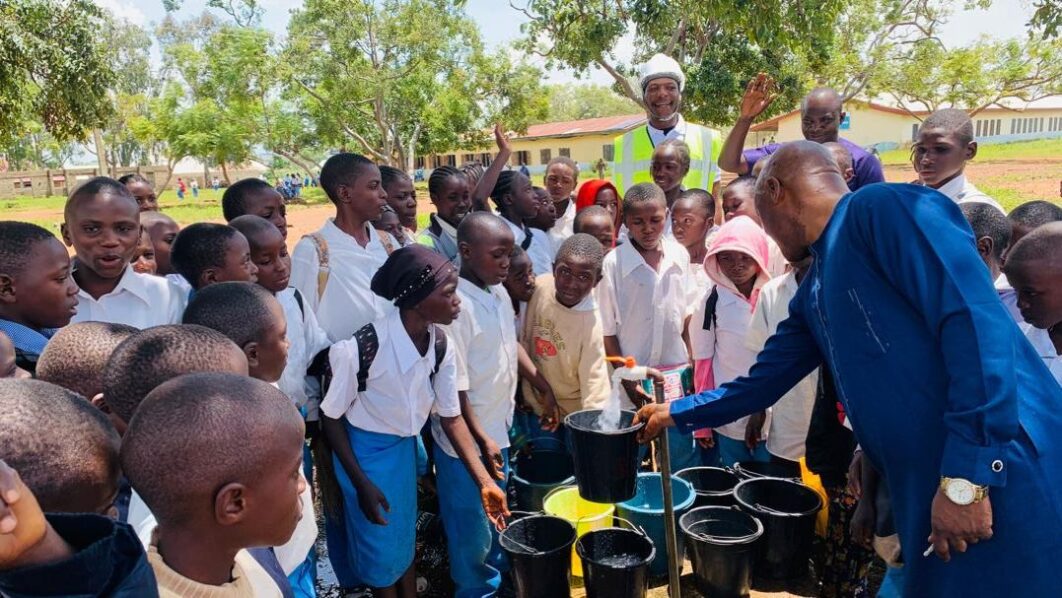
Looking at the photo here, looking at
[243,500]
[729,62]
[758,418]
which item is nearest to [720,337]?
[758,418]

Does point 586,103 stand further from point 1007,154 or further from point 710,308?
point 710,308

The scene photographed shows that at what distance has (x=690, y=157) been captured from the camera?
496 cm

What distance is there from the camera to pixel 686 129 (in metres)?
5.04

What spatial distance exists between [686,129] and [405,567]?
3.53m

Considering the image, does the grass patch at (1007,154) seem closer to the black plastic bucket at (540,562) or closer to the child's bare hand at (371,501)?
the black plastic bucket at (540,562)

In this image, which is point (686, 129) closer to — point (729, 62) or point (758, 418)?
point (758, 418)

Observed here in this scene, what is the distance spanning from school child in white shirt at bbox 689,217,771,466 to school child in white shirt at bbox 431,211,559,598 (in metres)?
1.07

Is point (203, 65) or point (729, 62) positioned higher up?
point (203, 65)

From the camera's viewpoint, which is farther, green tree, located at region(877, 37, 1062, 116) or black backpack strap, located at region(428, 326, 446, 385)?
green tree, located at region(877, 37, 1062, 116)

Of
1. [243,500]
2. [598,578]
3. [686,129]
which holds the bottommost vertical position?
[598,578]

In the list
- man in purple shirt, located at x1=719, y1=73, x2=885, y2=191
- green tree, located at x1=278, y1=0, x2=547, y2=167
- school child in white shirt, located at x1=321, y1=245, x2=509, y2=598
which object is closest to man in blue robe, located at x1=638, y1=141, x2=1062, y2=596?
school child in white shirt, located at x1=321, y1=245, x2=509, y2=598

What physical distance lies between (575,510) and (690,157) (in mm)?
2634

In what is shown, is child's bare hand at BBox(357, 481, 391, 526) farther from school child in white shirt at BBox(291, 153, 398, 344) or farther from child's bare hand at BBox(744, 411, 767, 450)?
child's bare hand at BBox(744, 411, 767, 450)

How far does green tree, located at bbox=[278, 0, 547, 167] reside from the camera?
67.5 ft
